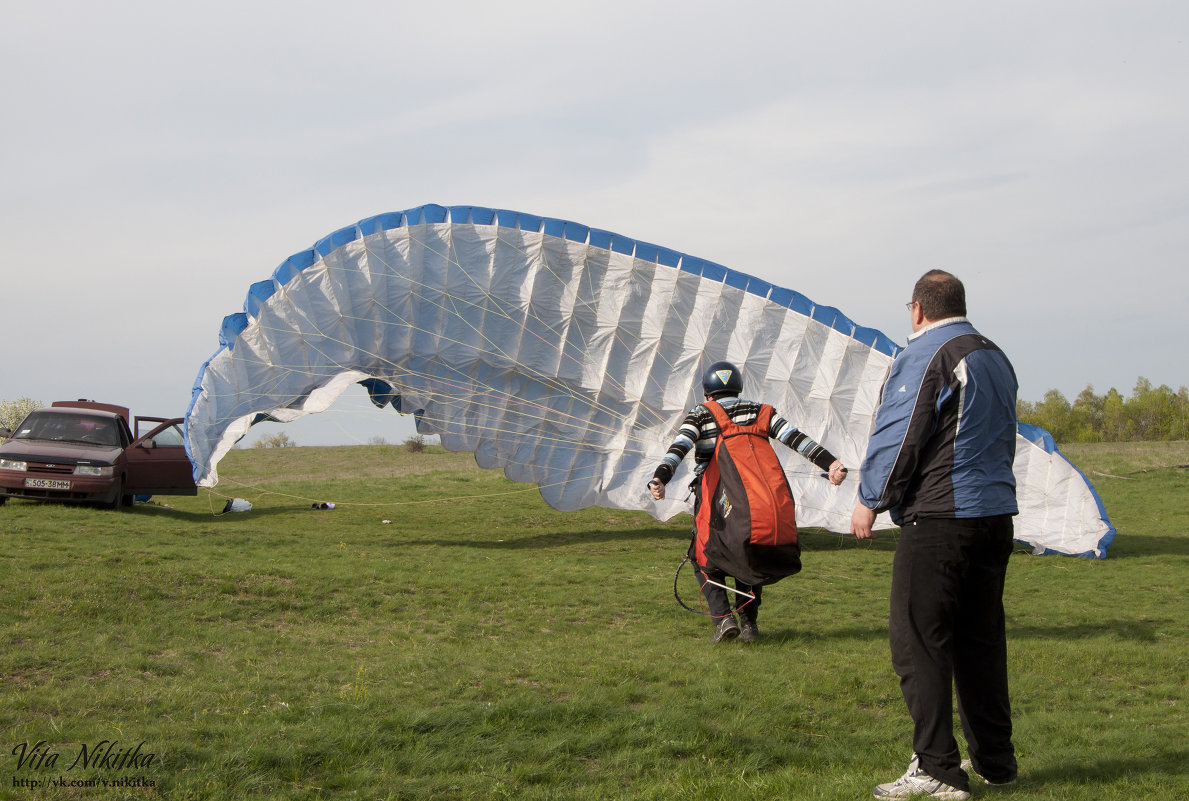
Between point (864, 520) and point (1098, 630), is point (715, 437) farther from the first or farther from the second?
point (1098, 630)

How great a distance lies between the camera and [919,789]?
3.56 m

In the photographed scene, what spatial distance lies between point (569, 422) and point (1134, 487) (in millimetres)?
16001

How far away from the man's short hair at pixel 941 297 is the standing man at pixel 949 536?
0.06m

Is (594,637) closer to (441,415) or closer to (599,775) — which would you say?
(599,775)

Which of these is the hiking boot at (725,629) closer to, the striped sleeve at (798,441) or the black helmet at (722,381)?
the striped sleeve at (798,441)

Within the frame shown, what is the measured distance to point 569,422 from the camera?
11977 mm

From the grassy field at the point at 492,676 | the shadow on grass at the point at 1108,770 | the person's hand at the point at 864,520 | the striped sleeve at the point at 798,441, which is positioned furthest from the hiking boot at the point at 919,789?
the striped sleeve at the point at 798,441

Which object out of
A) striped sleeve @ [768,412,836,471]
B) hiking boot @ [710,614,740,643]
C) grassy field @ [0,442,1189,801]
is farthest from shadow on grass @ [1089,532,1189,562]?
hiking boot @ [710,614,740,643]

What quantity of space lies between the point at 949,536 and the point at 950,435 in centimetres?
41

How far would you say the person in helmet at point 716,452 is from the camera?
6.55 m

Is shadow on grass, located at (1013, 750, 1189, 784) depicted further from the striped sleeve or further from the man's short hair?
the striped sleeve

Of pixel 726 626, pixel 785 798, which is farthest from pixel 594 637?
pixel 785 798

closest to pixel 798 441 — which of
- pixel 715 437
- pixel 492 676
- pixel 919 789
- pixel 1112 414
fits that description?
pixel 715 437

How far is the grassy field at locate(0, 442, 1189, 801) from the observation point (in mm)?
3852
